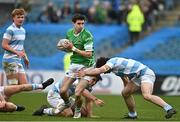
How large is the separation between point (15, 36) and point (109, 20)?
18.0m

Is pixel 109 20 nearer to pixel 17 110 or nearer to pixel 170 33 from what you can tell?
pixel 170 33

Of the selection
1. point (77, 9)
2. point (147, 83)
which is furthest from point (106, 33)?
point (147, 83)

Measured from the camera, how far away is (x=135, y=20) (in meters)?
33.3

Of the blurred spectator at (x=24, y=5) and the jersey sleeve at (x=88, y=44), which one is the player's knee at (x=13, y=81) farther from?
the blurred spectator at (x=24, y=5)

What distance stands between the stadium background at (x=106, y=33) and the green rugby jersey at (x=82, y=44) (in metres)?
13.0

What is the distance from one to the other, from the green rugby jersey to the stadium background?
42.6 feet

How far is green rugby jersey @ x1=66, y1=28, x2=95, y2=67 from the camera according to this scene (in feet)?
55.3

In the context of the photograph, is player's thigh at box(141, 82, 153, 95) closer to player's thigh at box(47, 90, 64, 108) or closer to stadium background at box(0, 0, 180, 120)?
player's thigh at box(47, 90, 64, 108)

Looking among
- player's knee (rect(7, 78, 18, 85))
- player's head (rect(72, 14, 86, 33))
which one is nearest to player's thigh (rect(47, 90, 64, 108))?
player's knee (rect(7, 78, 18, 85))

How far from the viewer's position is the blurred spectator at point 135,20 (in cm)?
3331

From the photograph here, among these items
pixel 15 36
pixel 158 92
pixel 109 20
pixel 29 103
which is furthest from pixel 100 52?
pixel 15 36

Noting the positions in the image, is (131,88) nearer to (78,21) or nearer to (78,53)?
(78,53)

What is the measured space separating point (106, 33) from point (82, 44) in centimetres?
1730

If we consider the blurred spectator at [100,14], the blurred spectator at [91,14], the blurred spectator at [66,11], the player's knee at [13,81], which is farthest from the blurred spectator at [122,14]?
the player's knee at [13,81]
